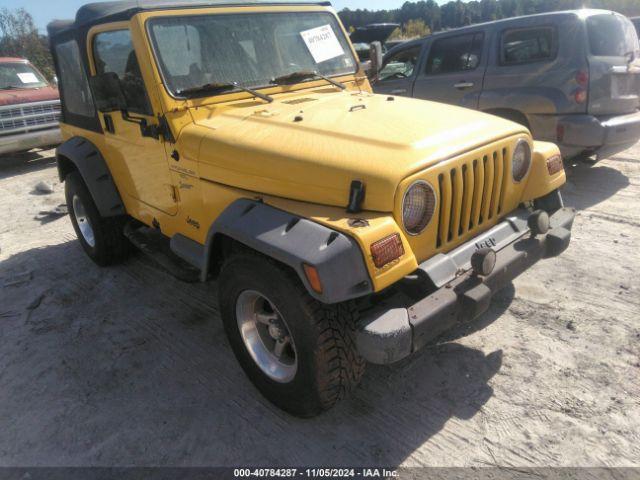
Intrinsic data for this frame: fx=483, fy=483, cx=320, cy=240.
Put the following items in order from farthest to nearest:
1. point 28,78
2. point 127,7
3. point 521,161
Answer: point 28,78
point 127,7
point 521,161

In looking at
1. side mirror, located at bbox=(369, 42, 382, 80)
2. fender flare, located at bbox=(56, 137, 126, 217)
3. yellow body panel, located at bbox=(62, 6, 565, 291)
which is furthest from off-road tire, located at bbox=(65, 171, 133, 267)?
side mirror, located at bbox=(369, 42, 382, 80)

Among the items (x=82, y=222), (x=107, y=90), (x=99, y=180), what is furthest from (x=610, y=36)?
(x=82, y=222)

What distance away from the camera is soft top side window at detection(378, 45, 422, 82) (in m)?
7.13

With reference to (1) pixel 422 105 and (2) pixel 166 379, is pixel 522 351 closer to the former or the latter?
(1) pixel 422 105

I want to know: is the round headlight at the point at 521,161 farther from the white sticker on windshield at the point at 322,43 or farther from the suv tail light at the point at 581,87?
the suv tail light at the point at 581,87

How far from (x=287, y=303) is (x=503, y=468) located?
130 centimetres

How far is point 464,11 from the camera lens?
38.5m

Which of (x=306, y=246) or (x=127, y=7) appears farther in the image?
(x=127, y=7)

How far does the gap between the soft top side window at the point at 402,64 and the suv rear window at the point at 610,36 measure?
232 centimetres

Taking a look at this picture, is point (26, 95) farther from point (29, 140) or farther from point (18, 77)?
point (18, 77)

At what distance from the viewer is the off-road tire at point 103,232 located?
442 centimetres

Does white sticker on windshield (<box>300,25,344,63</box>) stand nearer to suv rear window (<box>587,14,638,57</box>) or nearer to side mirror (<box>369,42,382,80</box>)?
side mirror (<box>369,42,382,80</box>)

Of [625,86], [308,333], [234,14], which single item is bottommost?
[308,333]

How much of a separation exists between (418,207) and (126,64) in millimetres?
2314
